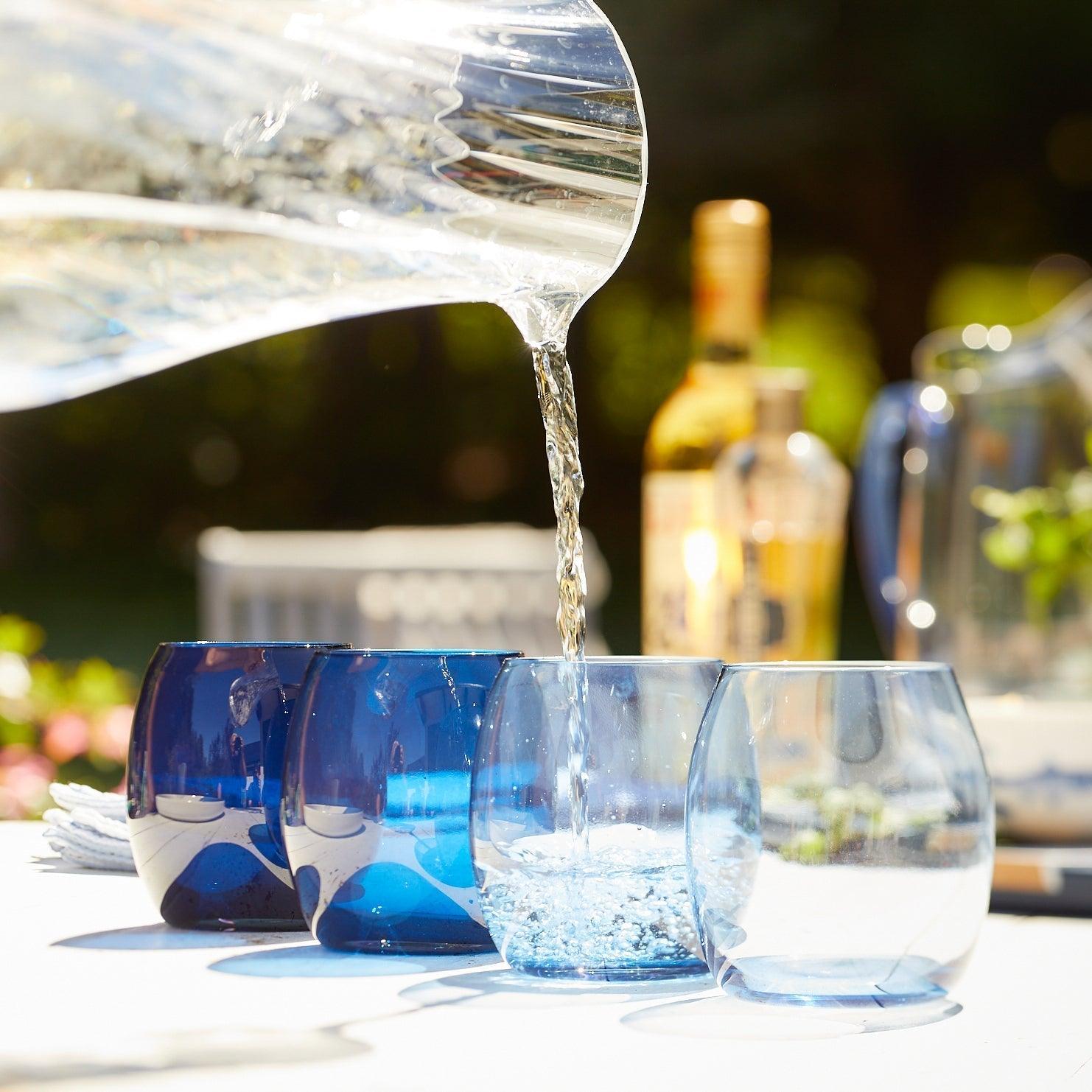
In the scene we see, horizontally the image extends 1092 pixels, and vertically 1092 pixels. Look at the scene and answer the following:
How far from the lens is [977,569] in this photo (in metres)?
1.61

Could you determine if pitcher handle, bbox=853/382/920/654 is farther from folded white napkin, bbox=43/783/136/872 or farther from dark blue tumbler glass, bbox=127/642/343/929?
dark blue tumbler glass, bbox=127/642/343/929

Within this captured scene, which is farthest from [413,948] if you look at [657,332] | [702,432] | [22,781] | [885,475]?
[657,332]

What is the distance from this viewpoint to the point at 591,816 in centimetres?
59

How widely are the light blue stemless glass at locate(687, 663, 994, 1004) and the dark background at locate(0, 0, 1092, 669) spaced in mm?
5455

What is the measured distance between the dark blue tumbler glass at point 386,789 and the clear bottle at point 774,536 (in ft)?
2.50

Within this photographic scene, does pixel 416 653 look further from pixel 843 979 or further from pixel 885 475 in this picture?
pixel 885 475

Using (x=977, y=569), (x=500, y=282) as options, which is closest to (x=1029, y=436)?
(x=977, y=569)

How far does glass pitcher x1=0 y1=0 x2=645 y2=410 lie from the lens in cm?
68

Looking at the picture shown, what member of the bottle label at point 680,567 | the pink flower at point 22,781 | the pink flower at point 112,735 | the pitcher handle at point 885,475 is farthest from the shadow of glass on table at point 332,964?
the pink flower at point 112,735

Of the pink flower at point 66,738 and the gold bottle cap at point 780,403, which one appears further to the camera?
the pink flower at point 66,738

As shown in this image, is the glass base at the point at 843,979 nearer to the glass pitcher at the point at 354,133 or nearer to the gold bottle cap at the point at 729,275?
the glass pitcher at the point at 354,133

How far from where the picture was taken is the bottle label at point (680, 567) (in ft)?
4.57

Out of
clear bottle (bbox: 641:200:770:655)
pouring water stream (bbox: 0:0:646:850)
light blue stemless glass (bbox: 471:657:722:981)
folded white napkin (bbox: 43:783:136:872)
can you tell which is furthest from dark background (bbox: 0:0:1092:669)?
light blue stemless glass (bbox: 471:657:722:981)

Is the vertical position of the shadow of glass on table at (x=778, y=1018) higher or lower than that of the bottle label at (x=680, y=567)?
lower
